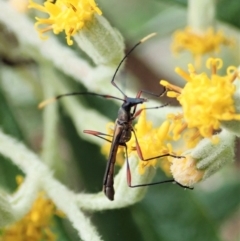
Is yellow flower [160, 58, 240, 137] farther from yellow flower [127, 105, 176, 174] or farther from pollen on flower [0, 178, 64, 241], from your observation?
pollen on flower [0, 178, 64, 241]

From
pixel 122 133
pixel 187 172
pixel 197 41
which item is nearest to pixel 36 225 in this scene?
pixel 122 133

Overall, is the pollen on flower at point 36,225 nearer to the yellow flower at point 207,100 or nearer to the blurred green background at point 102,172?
the blurred green background at point 102,172

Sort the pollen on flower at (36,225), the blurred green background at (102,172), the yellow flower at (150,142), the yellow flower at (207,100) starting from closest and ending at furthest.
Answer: the yellow flower at (207,100), the yellow flower at (150,142), the pollen on flower at (36,225), the blurred green background at (102,172)

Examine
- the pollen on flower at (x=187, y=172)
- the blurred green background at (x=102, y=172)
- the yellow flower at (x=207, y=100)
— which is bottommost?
the blurred green background at (x=102, y=172)

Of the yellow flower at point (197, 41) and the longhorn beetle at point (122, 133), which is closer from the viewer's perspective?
the longhorn beetle at point (122, 133)

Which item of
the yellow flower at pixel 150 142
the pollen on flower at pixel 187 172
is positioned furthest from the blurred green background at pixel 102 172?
the pollen on flower at pixel 187 172

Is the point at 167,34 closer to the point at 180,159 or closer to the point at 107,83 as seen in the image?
the point at 107,83

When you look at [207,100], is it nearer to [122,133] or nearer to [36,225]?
[122,133]
